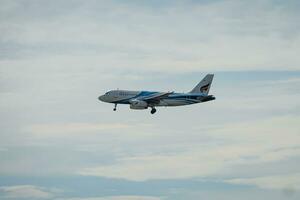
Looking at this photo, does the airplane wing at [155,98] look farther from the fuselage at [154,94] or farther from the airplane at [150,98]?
the fuselage at [154,94]

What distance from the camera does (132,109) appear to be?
586 ft

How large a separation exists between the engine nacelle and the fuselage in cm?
309

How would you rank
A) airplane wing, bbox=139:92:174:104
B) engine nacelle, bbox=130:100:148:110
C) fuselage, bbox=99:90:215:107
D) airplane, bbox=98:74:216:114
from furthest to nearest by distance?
1. fuselage, bbox=99:90:215:107
2. airplane wing, bbox=139:92:174:104
3. airplane, bbox=98:74:216:114
4. engine nacelle, bbox=130:100:148:110

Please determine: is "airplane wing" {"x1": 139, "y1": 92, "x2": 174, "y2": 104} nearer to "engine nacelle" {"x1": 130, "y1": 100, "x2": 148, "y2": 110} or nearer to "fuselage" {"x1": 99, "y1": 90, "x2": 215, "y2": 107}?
"fuselage" {"x1": 99, "y1": 90, "x2": 215, "y2": 107}

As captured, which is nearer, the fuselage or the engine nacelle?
the engine nacelle

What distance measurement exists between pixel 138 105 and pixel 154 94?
29.0ft

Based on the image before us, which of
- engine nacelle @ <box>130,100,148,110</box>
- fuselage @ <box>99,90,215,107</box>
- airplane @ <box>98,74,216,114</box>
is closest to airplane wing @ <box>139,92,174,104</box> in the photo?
airplane @ <box>98,74,216,114</box>

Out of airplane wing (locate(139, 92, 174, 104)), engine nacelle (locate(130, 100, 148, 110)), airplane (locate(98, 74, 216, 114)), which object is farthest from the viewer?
airplane wing (locate(139, 92, 174, 104))

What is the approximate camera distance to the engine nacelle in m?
180

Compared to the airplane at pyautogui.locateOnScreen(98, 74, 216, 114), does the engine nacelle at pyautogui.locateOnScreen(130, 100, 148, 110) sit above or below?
below

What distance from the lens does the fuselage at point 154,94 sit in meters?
186

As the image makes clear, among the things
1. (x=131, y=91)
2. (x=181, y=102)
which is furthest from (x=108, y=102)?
(x=181, y=102)

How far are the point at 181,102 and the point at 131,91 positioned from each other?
15589 mm

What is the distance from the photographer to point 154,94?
613ft
